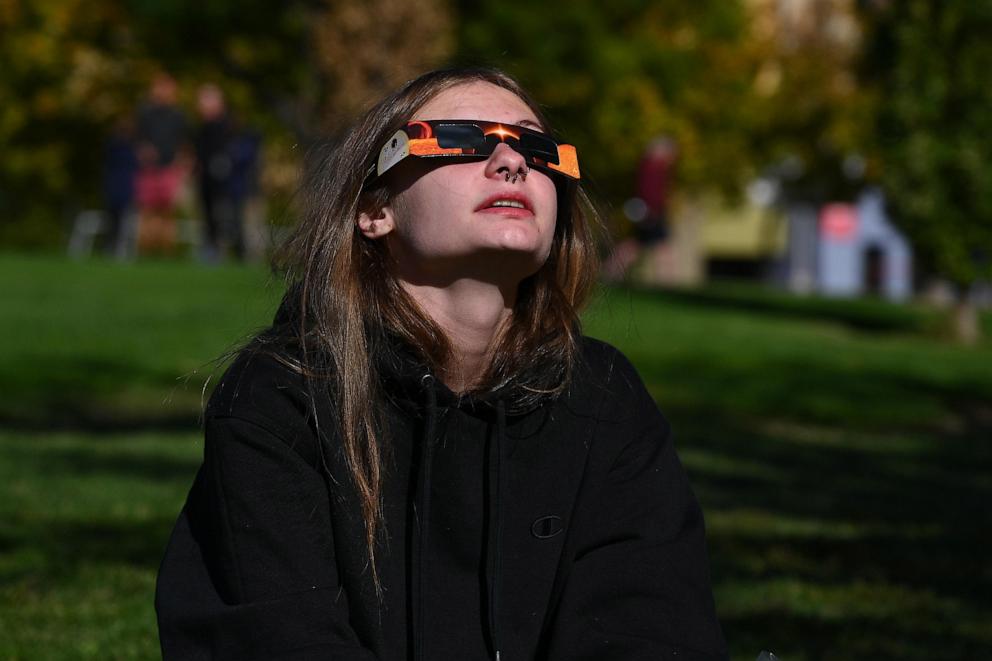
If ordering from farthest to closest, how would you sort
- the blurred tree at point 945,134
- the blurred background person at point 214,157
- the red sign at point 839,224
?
1. the red sign at point 839,224
2. the blurred background person at point 214,157
3. the blurred tree at point 945,134

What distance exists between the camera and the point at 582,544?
3.07 meters

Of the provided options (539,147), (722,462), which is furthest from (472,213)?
(722,462)

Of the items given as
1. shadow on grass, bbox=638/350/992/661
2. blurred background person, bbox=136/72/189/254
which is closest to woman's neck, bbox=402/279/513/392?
shadow on grass, bbox=638/350/992/661

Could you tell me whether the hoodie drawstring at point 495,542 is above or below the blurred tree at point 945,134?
below

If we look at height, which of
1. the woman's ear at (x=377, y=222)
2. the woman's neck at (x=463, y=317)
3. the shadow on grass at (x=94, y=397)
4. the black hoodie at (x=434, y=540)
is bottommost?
the shadow on grass at (x=94, y=397)

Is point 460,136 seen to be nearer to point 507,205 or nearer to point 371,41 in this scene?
point 507,205

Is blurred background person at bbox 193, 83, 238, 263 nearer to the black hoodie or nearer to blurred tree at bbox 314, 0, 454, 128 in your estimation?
blurred tree at bbox 314, 0, 454, 128

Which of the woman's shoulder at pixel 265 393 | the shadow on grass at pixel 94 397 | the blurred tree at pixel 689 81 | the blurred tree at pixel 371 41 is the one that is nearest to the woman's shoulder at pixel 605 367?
the woman's shoulder at pixel 265 393

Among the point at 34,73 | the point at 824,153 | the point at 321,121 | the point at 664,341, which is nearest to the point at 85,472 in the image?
the point at 664,341

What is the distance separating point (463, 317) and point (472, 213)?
0.21 meters

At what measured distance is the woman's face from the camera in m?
3.07

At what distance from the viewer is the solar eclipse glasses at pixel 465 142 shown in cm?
310

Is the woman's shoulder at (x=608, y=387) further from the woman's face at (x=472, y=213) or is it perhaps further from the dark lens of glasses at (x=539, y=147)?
the dark lens of glasses at (x=539, y=147)

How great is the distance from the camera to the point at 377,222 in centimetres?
323
